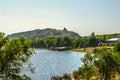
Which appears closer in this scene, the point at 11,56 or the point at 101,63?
the point at 11,56

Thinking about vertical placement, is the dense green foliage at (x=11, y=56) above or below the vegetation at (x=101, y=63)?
above

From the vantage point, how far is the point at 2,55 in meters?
32.6

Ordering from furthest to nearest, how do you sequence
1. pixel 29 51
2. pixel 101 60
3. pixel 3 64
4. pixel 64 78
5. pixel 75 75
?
pixel 75 75
pixel 64 78
pixel 101 60
pixel 29 51
pixel 3 64

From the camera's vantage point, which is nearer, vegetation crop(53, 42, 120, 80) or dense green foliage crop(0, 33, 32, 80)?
dense green foliage crop(0, 33, 32, 80)

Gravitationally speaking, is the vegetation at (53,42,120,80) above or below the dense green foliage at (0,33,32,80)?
below

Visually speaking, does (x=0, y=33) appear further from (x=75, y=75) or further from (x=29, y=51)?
(x=75, y=75)

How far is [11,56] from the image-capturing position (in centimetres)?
3281

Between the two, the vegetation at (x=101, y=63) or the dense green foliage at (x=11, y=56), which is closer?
the dense green foliage at (x=11, y=56)

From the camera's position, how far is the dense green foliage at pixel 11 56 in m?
32.5

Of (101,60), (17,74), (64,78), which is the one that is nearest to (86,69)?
(101,60)

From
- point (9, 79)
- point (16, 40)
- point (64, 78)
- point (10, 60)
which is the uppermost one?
point (16, 40)

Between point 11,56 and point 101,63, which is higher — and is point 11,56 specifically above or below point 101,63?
above

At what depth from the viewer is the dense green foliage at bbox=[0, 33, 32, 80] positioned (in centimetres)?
3250

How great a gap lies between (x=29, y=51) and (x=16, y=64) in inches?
84.6
